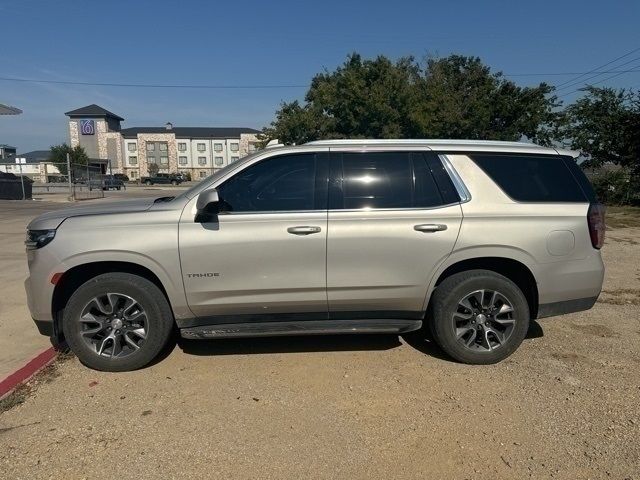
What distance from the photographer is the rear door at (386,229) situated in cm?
397

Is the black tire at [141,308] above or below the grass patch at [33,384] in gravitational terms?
above

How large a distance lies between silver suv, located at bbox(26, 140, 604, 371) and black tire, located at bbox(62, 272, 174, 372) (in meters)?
0.01

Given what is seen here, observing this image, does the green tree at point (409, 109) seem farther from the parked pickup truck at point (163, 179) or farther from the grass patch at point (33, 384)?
the parked pickup truck at point (163, 179)

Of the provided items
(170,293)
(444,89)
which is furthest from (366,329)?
(444,89)

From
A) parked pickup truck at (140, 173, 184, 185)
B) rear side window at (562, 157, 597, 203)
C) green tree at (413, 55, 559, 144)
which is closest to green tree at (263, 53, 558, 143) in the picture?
green tree at (413, 55, 559, 144)

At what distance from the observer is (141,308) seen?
399 cm

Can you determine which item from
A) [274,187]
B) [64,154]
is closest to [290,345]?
[274,187]

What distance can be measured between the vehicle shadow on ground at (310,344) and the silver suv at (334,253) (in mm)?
516

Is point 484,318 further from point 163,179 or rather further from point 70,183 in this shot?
point 163,179

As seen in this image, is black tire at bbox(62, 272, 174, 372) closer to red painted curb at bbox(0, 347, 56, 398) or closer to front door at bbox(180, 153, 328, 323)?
front door at bbox(180, 153, 328, 323)

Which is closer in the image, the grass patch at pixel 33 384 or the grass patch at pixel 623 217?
the grass patch at pixel 33 384

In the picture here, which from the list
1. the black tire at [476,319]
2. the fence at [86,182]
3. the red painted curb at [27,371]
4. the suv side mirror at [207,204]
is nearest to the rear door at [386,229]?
the black tire at [476,319]

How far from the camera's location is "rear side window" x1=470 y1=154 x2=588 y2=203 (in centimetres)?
420

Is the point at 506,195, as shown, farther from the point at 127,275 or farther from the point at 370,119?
the point at 370,119
